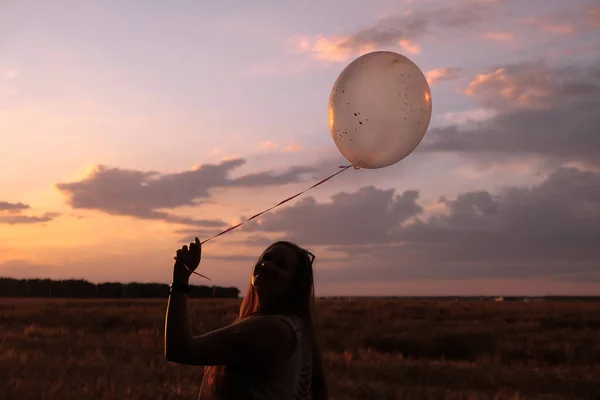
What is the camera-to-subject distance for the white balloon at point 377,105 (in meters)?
4.40

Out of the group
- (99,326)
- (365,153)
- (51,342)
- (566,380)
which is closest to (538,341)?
(566,380)

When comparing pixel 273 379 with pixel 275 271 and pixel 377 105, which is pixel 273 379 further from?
pixel 377 105

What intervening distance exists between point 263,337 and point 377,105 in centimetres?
226

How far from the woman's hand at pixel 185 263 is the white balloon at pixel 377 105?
1885 millimetres

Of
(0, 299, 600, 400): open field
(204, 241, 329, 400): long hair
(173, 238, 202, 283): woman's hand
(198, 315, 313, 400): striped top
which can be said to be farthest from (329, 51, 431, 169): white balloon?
(0, 299, 600, 400): open field

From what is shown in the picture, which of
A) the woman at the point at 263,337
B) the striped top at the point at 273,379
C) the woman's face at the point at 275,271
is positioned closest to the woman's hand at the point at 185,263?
the woman at the point at 263,337

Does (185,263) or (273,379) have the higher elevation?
(185,263)

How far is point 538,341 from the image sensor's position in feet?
72.8

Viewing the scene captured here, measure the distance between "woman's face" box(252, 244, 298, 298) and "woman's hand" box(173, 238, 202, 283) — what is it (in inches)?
10.5

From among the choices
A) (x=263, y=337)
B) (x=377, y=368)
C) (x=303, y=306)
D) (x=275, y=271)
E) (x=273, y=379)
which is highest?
(x=275, y=271)

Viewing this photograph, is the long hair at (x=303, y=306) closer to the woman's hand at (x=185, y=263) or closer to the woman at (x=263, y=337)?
the woman at (x=263, y=337)

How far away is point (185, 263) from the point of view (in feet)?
9.28

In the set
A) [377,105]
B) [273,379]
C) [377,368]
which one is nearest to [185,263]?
[273,379]

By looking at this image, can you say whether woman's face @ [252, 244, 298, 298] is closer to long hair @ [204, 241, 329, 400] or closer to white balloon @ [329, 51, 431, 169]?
long hair @ [204, 241, 329, 400]
